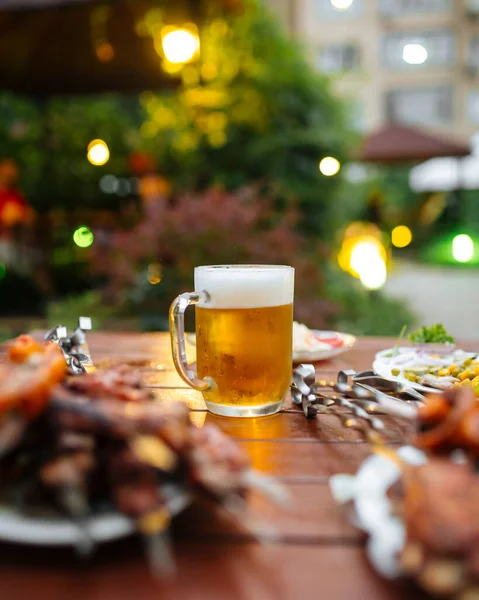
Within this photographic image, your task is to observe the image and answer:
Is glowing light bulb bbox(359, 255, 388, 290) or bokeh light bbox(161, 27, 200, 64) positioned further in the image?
glowing light bulb bbox(359, 255, 388, 290)

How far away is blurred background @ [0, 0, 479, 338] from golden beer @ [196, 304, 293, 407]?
2.83m

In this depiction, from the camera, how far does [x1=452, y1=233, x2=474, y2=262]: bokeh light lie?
15320 mm

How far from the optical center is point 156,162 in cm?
765

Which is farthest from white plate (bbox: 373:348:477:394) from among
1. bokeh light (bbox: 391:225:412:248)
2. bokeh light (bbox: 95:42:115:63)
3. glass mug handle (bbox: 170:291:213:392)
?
bokeh light (bbox: 391:225:412:248)

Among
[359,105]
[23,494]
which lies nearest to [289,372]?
[23,494]

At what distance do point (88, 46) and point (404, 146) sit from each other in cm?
742

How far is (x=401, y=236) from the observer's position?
59.2ft

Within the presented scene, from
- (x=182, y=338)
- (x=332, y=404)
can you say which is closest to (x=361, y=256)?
(x=332, y=404)

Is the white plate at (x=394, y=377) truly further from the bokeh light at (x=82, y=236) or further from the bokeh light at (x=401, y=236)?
the bokeh light at (x=401, y=236)

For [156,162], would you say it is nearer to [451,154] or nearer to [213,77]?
[213,77]

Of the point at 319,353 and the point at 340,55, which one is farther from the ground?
the point at 340,55

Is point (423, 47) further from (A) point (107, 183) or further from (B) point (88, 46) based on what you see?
(B) point (88, 46)

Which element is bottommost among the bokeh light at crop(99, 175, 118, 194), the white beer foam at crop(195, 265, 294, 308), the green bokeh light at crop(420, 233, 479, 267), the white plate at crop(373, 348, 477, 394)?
the green bokeh light at crop(420, 233, 479, 267)

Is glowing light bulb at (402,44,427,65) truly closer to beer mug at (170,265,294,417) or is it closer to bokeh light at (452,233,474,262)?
bokeh light at (452,233,474,262)
